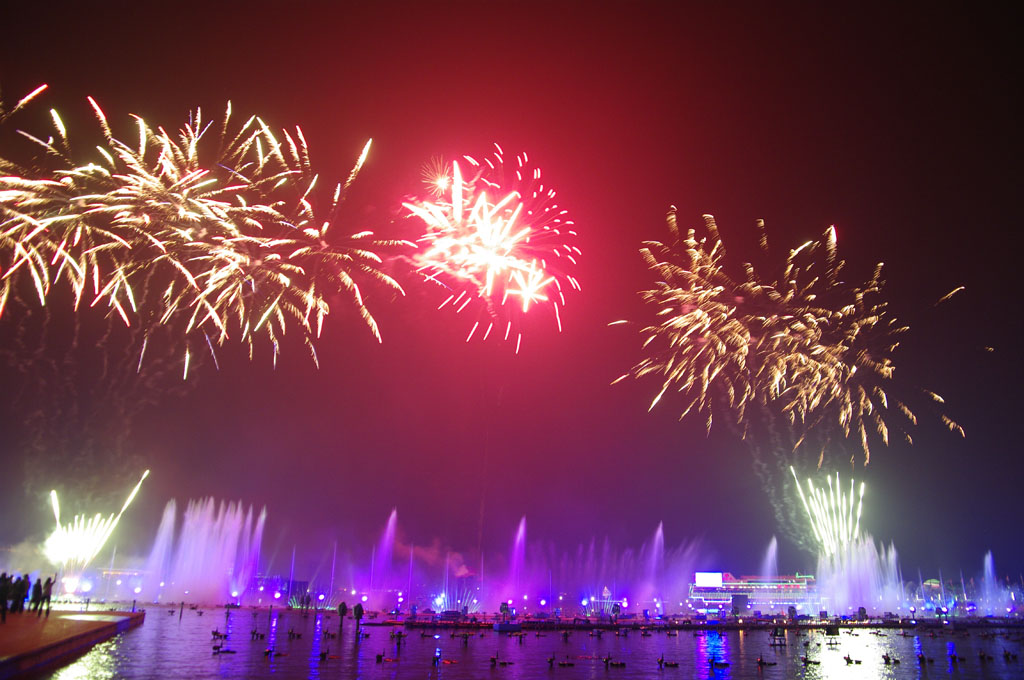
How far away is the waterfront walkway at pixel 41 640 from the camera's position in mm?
23156

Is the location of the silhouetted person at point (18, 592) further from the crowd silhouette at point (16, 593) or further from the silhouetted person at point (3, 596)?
the silhouetted person at point (3, 596)

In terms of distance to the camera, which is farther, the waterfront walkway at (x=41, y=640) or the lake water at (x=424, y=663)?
the lake water at (x=424, y=663)

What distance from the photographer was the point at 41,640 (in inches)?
A: 1072

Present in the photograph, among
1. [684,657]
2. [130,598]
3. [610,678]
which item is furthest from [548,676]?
[130,598]

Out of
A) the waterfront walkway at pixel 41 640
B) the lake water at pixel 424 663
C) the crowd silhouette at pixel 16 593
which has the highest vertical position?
the crowd silhouette at pixel 16 593

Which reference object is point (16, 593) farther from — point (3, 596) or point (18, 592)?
point (3, 596)

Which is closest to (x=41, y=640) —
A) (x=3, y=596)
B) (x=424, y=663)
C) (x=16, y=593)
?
(x=3, y=596)

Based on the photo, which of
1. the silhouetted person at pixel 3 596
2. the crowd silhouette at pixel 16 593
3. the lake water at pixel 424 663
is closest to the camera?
the lake water at pixel 424 663

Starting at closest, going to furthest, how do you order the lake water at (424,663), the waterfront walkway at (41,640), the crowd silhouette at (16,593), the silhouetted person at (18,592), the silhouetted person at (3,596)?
the waterfront walkway at (41,640), the lake water at (424,663), the silhouetted person at (3,596), the crowd silhouette at (16,593), the silhouetted person at (18,592)

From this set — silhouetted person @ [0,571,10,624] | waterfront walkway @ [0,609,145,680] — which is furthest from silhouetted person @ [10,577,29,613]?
silhouetted person @ [0,571,10,624]

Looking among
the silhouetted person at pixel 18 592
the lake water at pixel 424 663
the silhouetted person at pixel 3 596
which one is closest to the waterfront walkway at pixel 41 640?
the silhouetted person at pixel 3 596

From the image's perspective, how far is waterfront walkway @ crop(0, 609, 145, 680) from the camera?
23156 millimetres

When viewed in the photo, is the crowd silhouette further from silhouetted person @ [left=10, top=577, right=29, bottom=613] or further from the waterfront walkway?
the waterfront walkway

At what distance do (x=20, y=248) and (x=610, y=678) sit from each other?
103 ft
